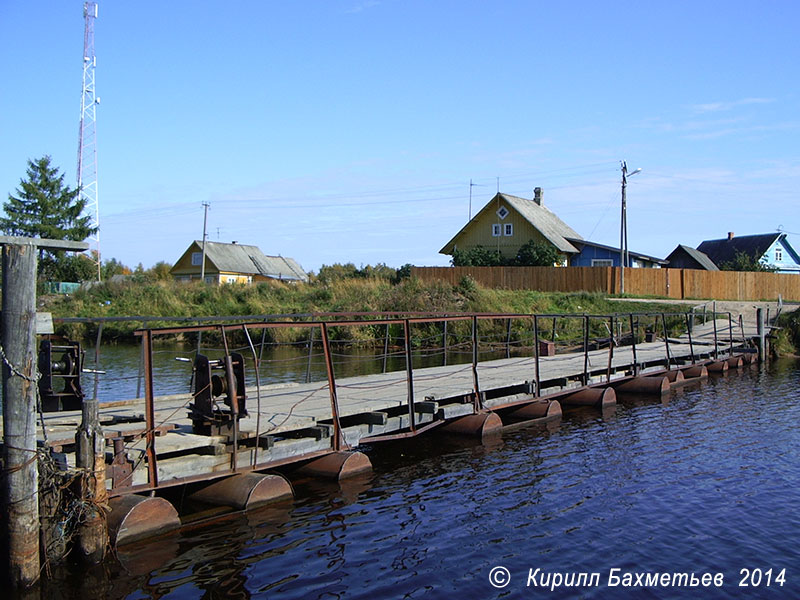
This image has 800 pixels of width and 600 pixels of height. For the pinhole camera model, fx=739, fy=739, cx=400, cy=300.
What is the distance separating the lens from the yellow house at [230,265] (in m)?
76.3

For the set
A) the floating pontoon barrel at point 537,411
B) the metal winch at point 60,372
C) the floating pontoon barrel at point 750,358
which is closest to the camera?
the metal winch at point 60,372

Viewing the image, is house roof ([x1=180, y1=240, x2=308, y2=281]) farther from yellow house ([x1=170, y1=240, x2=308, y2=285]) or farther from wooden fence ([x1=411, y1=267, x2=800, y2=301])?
wooden fence ([x1=411, y1=267, x2=800, y2=301])

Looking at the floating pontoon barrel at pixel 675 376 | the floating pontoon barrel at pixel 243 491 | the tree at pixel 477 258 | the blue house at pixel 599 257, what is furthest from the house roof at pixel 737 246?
the floating pontoon barrel at pixel 243 491

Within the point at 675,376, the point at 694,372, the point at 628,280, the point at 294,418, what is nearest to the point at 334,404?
the point at 294,418

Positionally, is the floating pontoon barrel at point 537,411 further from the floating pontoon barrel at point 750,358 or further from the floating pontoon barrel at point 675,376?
the floating pontoon barrel at point 750,358

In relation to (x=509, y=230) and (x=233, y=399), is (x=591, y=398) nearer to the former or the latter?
(x=233, y=399)

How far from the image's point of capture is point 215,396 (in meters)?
9.93

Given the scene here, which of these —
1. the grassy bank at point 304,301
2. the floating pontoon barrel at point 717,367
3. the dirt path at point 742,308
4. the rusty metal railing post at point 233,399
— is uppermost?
the grassy bank at point 304,301

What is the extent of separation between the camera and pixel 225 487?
986 cm

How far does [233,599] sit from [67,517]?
1955 millimetres

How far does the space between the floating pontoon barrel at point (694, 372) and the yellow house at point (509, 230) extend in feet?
96.2

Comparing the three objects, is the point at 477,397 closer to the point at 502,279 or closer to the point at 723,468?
the point at 723,468

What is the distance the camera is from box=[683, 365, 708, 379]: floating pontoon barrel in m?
24.9

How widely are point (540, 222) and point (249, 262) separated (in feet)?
122
